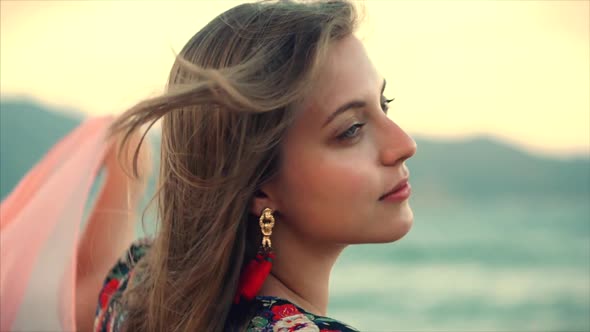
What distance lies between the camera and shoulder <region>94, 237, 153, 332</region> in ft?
7.75

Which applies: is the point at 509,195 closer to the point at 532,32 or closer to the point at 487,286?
the point at 532,32

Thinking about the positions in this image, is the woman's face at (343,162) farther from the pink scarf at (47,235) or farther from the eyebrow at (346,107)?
the pink scarf at (47,235)

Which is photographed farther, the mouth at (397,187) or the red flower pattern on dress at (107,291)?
the red flower pattern on dress at (107,291)

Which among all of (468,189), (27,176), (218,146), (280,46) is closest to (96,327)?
(27,176)

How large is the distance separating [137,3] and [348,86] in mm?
11406

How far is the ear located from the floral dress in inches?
8.2

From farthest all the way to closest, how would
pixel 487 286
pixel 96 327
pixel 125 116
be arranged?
1. pixel 487 286
2. pixel 96 327
3. pixel 125 116

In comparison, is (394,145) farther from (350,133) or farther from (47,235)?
(47,235)

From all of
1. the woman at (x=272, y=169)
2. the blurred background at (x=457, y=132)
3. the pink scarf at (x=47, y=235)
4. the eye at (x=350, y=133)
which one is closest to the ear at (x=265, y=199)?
the woman at (x=272, y=169)

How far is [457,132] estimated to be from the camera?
58.1 ft

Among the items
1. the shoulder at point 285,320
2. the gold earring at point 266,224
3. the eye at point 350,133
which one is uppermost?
the eye at point 350,133

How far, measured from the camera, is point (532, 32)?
1802 cm

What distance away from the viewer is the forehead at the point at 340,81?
1.88 meters

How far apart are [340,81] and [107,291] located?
103 centimetres
